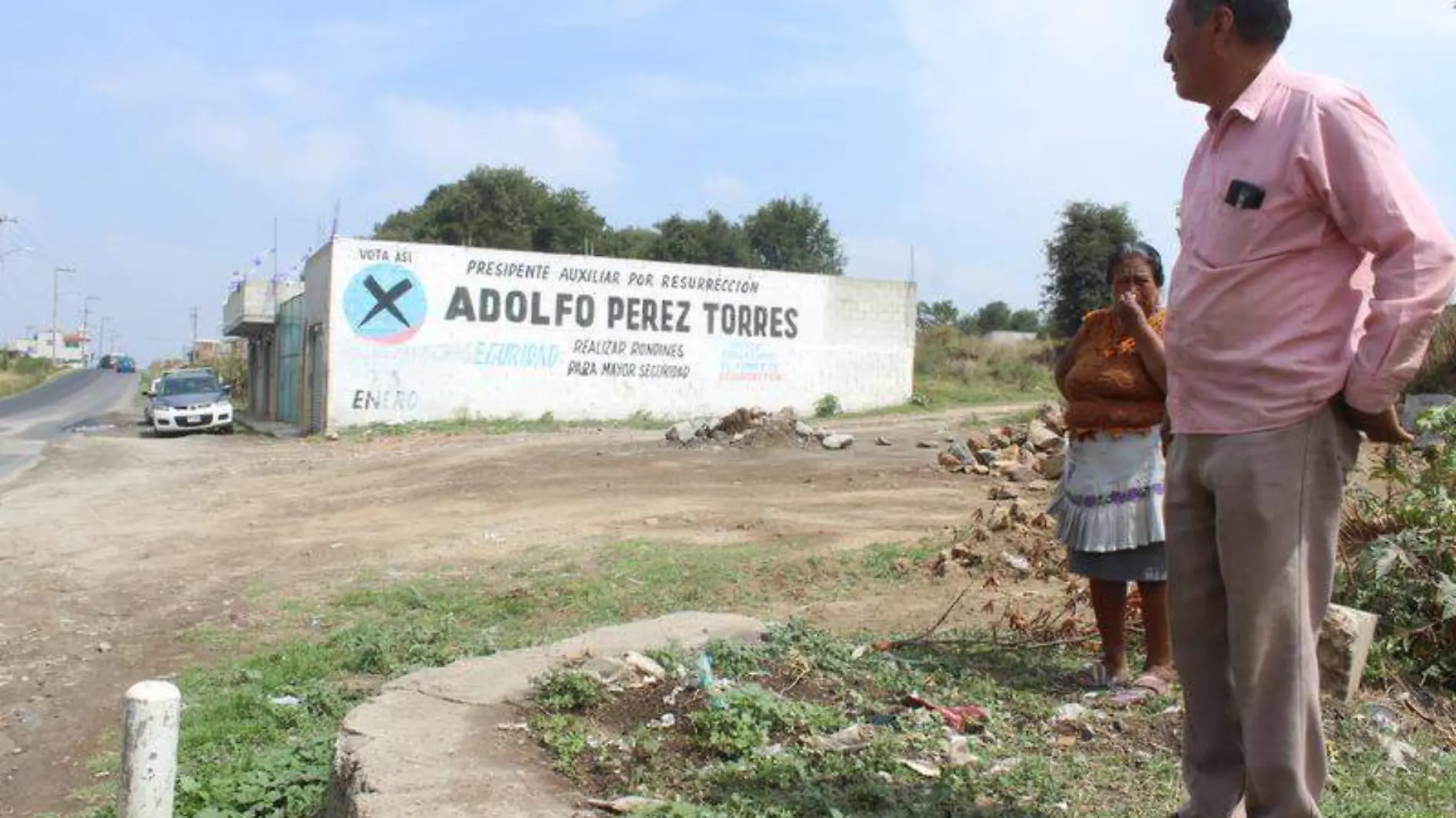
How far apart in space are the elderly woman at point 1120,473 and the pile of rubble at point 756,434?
1250cm

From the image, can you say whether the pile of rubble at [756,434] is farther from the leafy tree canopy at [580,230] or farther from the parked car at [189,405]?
the leafy tree canopy at [580,230]

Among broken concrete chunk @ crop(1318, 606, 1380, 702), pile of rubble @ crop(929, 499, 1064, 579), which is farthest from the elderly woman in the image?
pile of rubble @ crop(929, 499, 1064, 579)

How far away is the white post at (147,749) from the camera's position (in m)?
3.21

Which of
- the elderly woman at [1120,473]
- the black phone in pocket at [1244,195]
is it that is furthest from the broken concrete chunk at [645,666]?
the black phone in pocket at [1244,195]

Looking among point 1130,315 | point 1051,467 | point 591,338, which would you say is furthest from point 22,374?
point 1130,315

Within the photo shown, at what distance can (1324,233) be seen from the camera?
2502mm

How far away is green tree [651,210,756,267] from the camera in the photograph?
56.8 metres

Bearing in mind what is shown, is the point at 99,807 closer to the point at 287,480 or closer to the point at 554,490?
the point at 554,490

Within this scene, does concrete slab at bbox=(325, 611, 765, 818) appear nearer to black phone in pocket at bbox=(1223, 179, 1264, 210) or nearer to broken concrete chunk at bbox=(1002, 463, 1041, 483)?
black phone in pocket at bbox=(1223, 179, 1264, 210)

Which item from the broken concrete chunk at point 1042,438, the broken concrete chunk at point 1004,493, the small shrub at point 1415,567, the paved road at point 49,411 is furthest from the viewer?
the paved road at point 49,411

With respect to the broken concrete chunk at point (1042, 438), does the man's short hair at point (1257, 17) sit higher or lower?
higher

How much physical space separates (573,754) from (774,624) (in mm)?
1485

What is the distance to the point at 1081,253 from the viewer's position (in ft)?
135

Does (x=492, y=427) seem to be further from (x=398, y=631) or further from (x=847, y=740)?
(x=847, y=740)
